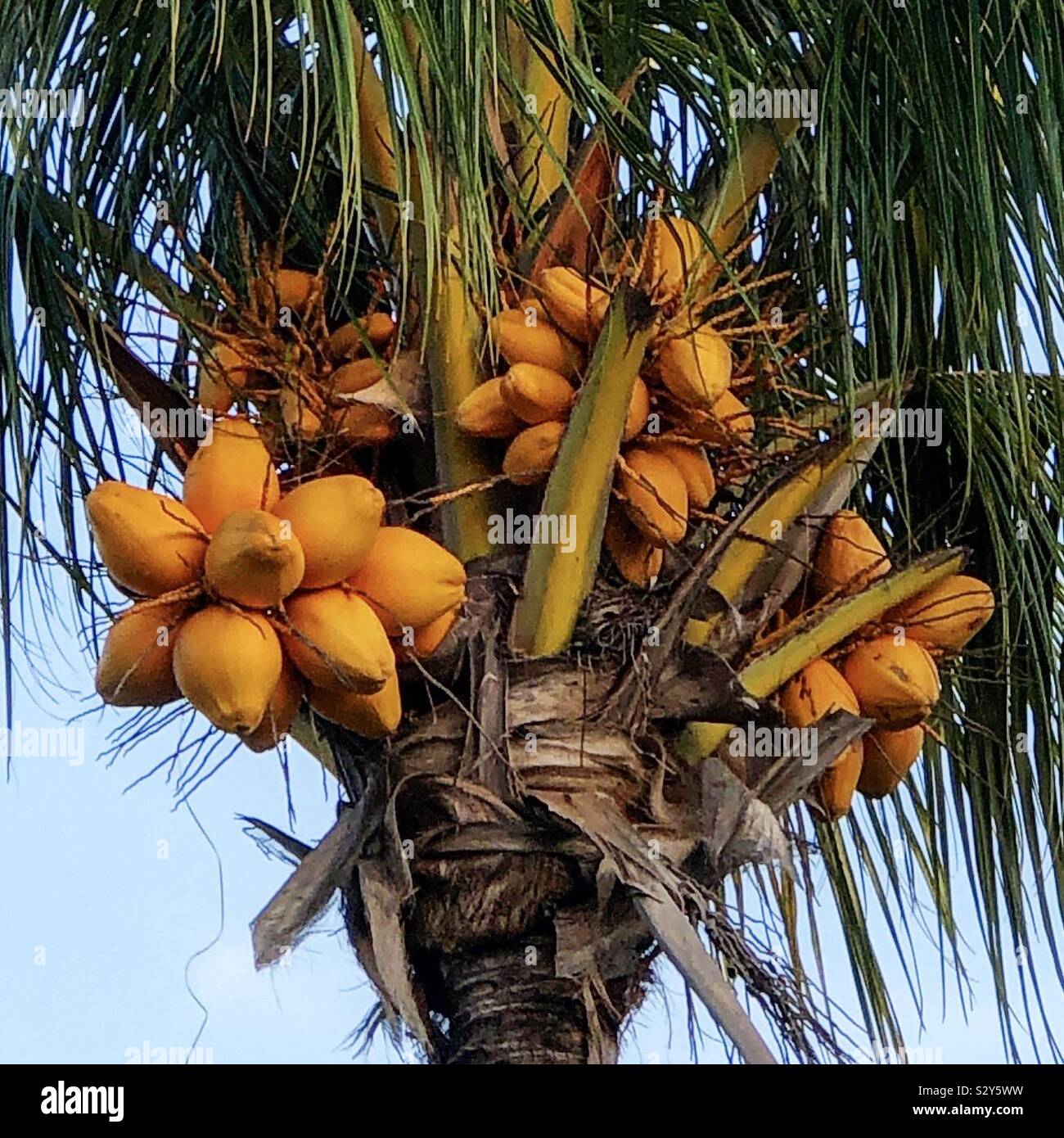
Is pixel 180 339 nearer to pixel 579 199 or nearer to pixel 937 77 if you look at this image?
pixel 579 199

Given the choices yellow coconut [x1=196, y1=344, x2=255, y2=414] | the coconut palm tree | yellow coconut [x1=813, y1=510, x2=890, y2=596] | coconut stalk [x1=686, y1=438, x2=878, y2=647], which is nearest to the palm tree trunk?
the coconut palm tree

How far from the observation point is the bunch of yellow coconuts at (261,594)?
216cm

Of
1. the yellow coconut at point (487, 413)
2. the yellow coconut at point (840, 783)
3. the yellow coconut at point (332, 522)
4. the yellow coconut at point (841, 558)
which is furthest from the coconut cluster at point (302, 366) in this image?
the yellow coconut at point (840, 783)

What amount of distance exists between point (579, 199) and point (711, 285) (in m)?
0.22

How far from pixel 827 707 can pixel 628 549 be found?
355 millimetres

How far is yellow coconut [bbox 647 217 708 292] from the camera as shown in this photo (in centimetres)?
246

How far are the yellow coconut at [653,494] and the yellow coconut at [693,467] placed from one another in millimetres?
14

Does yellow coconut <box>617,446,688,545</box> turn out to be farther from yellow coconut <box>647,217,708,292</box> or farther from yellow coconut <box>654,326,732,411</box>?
yellow coconut <box>647,217,708,292</box>

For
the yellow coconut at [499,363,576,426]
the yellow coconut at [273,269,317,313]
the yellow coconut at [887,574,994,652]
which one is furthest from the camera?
the yellow coconut at [887,574,994,652]

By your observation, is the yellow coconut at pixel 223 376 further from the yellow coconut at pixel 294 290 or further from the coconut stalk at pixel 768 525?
the coconut stalk at pixel 768 525

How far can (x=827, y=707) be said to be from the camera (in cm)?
254

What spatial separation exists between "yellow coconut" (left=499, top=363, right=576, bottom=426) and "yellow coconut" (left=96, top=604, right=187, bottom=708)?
1.68 feet

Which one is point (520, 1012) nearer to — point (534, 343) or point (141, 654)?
point (141, 654)

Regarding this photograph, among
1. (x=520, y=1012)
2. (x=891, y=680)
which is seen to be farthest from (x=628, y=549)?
(x=520, y=1012)
